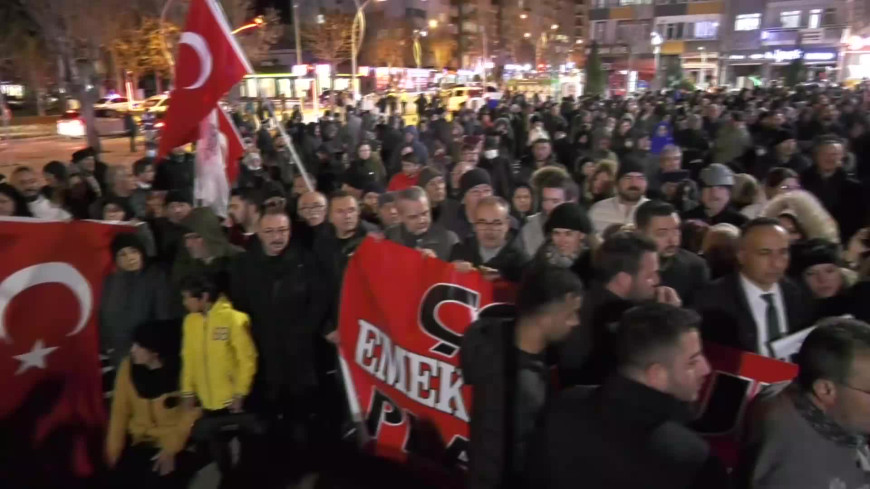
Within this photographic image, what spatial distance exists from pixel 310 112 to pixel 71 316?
3462 centimetres

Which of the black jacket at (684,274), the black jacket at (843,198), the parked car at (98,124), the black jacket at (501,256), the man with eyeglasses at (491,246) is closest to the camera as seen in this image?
the black jacket at (684,274)

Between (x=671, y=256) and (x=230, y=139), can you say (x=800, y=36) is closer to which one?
(x=230, y=139)

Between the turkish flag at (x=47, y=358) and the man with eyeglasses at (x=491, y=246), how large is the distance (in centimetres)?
243

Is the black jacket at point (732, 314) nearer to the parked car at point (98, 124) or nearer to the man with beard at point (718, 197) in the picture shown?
the man with beard at point (718, 197)

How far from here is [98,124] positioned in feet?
117

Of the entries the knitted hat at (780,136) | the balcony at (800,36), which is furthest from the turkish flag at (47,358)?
the balcony at (800,36)

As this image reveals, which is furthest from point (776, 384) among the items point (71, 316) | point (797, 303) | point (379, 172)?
point (379, 172)

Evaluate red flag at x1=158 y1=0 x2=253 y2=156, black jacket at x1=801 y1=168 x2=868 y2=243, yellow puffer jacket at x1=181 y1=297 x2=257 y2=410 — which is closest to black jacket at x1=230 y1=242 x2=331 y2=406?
yellow puffer jacket at x1=181 y1=297 x2=257 y2=410

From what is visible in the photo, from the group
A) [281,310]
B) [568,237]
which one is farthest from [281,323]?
[568,237]

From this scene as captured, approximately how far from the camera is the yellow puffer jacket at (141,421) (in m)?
4.29

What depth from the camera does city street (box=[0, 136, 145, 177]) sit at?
84.4 feet

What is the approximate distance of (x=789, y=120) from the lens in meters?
13.4

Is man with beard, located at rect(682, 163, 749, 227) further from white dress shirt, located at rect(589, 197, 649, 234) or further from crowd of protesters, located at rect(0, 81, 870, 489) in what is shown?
white dress shirt, located at rect(589, 197, 649, 234)

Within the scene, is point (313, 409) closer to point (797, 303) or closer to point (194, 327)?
point (194, 327)
